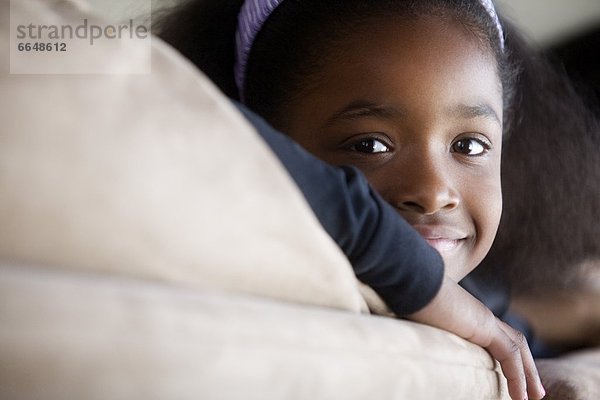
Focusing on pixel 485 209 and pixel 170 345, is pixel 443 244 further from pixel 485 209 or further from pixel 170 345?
pixel 170 345

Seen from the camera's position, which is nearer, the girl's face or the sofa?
the sofa

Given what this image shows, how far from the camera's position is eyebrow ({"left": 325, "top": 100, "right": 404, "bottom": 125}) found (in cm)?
86

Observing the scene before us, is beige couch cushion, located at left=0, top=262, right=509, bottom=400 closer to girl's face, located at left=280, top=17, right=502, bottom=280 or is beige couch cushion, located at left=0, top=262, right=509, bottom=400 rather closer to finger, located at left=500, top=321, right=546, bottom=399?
finger, located at left=500, top=321, right=546, bottom=399

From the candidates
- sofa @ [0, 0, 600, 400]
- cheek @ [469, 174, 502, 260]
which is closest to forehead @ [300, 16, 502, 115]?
cheek @ [469, 174, 502, 260]

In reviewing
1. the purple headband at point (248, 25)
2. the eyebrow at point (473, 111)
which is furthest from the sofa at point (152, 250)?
the purple headband at point (248, 25)

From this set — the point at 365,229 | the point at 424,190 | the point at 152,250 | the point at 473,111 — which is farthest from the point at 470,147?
the point at 152,250

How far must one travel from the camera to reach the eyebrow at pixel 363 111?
86cm

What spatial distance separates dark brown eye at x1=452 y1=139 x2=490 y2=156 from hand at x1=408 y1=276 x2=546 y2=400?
0.31 metres

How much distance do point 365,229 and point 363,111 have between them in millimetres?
424

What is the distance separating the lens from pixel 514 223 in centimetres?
141

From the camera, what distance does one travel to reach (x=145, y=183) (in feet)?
1.12

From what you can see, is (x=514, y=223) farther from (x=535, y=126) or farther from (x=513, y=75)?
(x=513, y=75)

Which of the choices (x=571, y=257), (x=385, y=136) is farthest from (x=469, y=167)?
(x=571, y=257)

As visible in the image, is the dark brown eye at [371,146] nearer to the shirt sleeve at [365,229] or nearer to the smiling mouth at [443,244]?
the smiling mouth at [443,244]
